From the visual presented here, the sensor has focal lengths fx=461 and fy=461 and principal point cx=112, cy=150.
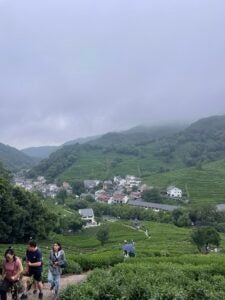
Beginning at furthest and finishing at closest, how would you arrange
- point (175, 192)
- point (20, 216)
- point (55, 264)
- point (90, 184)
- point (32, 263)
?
point (90, 184) → point (175, 192) → point (20, 216) → point (55, 264) → point (32, 263)

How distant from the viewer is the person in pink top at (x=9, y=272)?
14.6 meters

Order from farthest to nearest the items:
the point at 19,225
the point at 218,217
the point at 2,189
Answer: the point at 218,217
the point at 19,225
the point at 2,189

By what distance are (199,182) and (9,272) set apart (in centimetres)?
13864

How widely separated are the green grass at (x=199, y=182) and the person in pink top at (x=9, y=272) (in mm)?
114715

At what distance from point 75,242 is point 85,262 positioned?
5306 centimetres

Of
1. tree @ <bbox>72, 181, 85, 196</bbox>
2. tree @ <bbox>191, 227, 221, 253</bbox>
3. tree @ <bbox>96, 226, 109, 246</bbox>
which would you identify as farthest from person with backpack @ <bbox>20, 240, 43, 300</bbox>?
tree @ <bbox>72, 181, 85, 196</bbox>

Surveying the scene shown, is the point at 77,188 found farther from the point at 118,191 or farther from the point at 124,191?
the point at 124,191

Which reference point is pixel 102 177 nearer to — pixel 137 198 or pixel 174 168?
pixel 174 168

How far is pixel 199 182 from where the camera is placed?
14950 centimetres

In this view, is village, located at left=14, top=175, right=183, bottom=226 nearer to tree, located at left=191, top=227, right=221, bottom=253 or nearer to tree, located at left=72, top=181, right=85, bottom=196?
tree, located at left=72, top=181, right=85, bottom=196

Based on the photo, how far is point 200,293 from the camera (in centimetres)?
1388

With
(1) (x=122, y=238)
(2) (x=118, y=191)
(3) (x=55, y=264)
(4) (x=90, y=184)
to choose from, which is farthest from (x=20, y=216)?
(4) (x=90, y=184)

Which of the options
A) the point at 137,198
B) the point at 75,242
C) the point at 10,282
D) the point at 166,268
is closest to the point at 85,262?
the point at 166,268

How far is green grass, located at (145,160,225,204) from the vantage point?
134 meters
